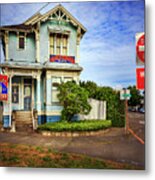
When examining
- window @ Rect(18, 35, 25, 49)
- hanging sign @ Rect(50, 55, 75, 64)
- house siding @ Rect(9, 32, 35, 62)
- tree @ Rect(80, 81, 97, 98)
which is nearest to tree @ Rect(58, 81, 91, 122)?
tree @ Rect(80, 81, 97, 98)

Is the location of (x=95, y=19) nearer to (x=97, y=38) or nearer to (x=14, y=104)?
(x=97, y=38)

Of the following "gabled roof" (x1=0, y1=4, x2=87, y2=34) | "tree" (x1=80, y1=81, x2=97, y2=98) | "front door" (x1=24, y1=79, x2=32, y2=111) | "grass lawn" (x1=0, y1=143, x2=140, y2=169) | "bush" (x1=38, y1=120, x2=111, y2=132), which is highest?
"gabled roof" (x1=0, y1=4, x2=87, y2=34)

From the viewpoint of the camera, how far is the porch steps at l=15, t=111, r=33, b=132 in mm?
2771

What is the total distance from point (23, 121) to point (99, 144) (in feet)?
2.32

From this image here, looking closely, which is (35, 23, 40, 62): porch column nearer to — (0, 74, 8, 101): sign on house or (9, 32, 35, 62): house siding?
(9, 32, 35, 62): house siding

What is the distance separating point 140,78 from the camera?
255 cm

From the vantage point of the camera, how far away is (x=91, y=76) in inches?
105

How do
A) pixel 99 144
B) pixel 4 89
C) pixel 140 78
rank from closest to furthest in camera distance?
pixel 140 78
pixel 99 144
pixel 4 89

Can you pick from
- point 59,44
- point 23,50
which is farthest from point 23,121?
point 59,44

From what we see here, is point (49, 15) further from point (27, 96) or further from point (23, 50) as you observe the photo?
point (27, 96)

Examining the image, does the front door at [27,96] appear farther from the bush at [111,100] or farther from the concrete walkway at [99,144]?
the bush at [111,100]

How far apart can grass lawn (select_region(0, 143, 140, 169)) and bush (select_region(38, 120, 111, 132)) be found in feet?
0.63

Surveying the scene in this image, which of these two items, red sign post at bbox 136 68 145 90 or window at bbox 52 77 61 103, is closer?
red sign post at bbox 136 68 145 90

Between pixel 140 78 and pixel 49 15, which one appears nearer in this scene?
pixel 140 78
